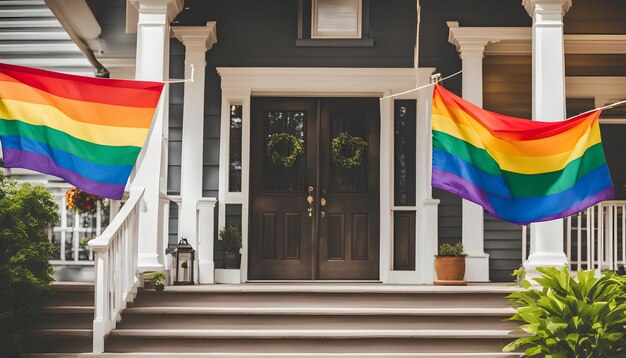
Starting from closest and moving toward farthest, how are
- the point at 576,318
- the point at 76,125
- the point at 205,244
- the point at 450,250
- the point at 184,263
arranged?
the point at 576,318, the point at 76,125, the point at 184,263, the point at 450,250, the point at 205,244

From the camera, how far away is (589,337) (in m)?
7.00

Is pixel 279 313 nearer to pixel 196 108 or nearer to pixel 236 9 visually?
pixel 196 108

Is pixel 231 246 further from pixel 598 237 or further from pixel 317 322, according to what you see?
pixel 598 237

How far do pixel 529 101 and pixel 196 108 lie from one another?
12.4 feet

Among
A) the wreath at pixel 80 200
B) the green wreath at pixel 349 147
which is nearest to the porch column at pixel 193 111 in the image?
the wreath at pixel 80 200

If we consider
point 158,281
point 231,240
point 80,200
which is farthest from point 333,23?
point 158,281

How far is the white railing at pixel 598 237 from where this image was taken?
10.1 m

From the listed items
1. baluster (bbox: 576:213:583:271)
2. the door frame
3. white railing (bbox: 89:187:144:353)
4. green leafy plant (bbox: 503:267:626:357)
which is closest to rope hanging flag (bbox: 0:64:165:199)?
white railing (bbox: 89:187:144:353)

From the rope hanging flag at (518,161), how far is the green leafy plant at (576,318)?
2.39 feet

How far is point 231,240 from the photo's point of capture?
10.2m

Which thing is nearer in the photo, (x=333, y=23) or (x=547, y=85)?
(x=547, y=85)

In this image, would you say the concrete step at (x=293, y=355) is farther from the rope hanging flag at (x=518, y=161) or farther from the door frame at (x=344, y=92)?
the door frame at (x=344, y=92)

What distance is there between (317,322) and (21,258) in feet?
8.14

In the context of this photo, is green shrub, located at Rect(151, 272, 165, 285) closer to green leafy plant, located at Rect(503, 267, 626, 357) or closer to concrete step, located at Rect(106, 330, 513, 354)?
concrete step, located at Rect(106, 330, 513, 354)
